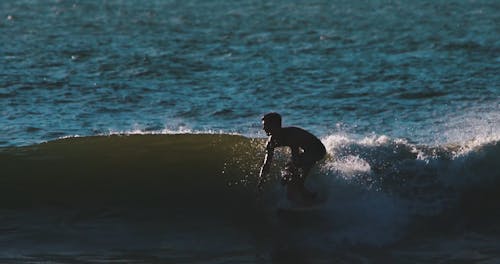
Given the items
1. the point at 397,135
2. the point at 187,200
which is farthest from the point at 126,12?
the point at 187,200

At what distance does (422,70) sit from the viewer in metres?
26.0

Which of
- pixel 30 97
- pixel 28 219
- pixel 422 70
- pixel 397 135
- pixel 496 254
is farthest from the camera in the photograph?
pixel 422 70

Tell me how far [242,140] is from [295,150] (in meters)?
3.88

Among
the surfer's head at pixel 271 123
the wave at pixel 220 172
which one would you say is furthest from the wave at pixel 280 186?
the surfer's head at pixel 271 123

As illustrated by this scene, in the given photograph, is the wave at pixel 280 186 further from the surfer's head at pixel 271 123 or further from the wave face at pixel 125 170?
the surfer's head at pixel 271 123

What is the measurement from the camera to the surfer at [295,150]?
1277 cm

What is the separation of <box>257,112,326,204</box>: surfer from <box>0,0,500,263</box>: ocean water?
22.2 inches

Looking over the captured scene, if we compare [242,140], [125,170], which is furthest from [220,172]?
[125,170]

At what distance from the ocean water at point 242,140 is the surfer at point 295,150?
0.56 m

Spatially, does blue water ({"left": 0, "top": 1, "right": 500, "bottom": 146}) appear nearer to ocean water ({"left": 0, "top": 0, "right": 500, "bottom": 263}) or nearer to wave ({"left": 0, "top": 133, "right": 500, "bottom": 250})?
ocean water ({"left": 0, "top": 0, "right": 500, "bottom": 263})

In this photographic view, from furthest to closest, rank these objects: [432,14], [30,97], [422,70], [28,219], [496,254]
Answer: [432,14], [422,70], [30,97], [28,219], [496,254]

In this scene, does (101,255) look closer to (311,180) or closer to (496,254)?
(311,180)

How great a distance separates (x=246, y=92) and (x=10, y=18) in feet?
59.8

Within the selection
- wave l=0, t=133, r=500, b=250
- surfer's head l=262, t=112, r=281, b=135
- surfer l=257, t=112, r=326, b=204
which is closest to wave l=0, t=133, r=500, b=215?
wave l=0, t=133, r=500, b=250
